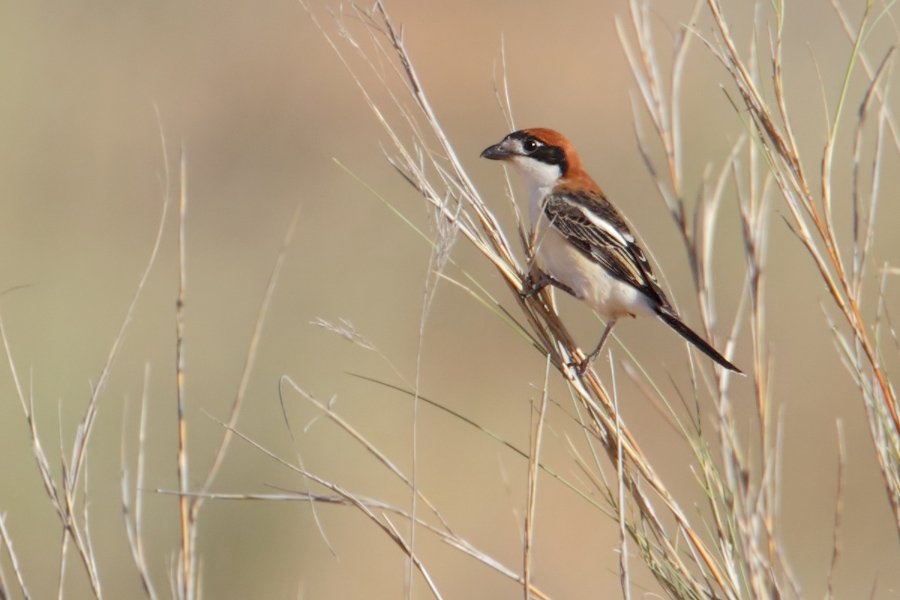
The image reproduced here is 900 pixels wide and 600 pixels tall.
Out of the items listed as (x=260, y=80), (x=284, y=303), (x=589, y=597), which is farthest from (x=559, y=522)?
(x=260, y=80)

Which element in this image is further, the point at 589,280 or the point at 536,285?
the point at 589,280

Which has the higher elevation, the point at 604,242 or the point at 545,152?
the point at 545,152

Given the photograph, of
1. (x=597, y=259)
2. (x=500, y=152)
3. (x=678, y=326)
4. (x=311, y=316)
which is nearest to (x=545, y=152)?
(x=500, y=152)

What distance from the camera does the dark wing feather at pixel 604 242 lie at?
3.57 m

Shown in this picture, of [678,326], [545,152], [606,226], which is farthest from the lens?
[545,152]

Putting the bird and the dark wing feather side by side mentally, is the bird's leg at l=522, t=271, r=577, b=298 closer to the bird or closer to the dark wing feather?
the bird

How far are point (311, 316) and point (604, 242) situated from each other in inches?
170

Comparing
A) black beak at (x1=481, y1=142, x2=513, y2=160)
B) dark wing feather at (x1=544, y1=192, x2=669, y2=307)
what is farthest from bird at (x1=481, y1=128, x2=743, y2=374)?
black beak at (x1=481, y1=142, x2=513, y2=160)

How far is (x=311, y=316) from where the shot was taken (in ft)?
25.0

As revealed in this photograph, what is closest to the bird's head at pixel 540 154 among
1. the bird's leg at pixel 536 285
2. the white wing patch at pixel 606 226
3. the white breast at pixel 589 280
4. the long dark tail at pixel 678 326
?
the white wing patch at pixel 606 226

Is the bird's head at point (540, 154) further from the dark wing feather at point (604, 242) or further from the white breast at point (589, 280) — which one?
the white breast at point (589, 280)

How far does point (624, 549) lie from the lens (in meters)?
1.79

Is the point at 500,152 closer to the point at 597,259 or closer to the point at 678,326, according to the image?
the point at 597,259

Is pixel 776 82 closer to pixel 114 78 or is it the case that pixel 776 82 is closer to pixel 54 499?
pixel 54 499
